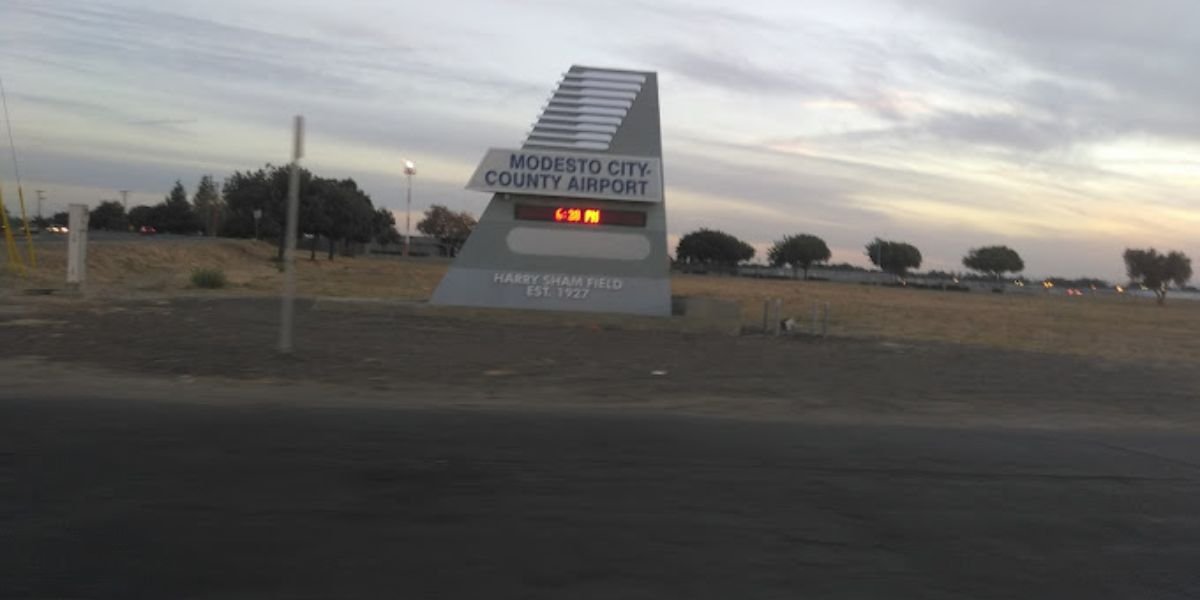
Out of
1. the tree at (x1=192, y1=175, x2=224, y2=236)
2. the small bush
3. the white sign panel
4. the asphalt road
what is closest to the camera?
the asphalt road

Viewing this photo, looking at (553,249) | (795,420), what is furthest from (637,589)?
A: (553,249)

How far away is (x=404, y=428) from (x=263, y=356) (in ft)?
20.6

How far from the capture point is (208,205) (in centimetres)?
15075

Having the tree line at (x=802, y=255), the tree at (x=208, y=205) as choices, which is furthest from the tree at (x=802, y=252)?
the tree at (x=208, y=205)

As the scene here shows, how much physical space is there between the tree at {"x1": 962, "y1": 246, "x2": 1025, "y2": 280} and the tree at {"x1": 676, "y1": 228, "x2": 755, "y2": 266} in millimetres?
35965

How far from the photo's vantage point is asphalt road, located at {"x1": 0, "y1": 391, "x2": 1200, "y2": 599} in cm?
606

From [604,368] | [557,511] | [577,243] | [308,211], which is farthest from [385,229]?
[557,511]

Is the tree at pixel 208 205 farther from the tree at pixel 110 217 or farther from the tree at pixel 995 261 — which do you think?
the tree at pixel 995 261

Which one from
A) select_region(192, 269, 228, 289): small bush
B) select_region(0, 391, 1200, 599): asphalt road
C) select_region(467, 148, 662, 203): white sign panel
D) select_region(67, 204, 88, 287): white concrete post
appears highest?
select_region(467, 148, 662, 203): white sign panel

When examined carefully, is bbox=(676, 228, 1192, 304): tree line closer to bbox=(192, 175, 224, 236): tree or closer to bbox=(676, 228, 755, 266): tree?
bbox=(676, 228, 755, 266): tree

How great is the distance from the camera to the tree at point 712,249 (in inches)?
6314

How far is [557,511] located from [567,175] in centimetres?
1712

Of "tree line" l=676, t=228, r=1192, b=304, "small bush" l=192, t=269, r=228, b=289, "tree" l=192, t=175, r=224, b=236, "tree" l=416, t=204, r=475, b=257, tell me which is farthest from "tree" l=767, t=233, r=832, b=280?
"small bush" l=192, t=269, r=228, b=289

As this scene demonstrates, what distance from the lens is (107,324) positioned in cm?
1955
